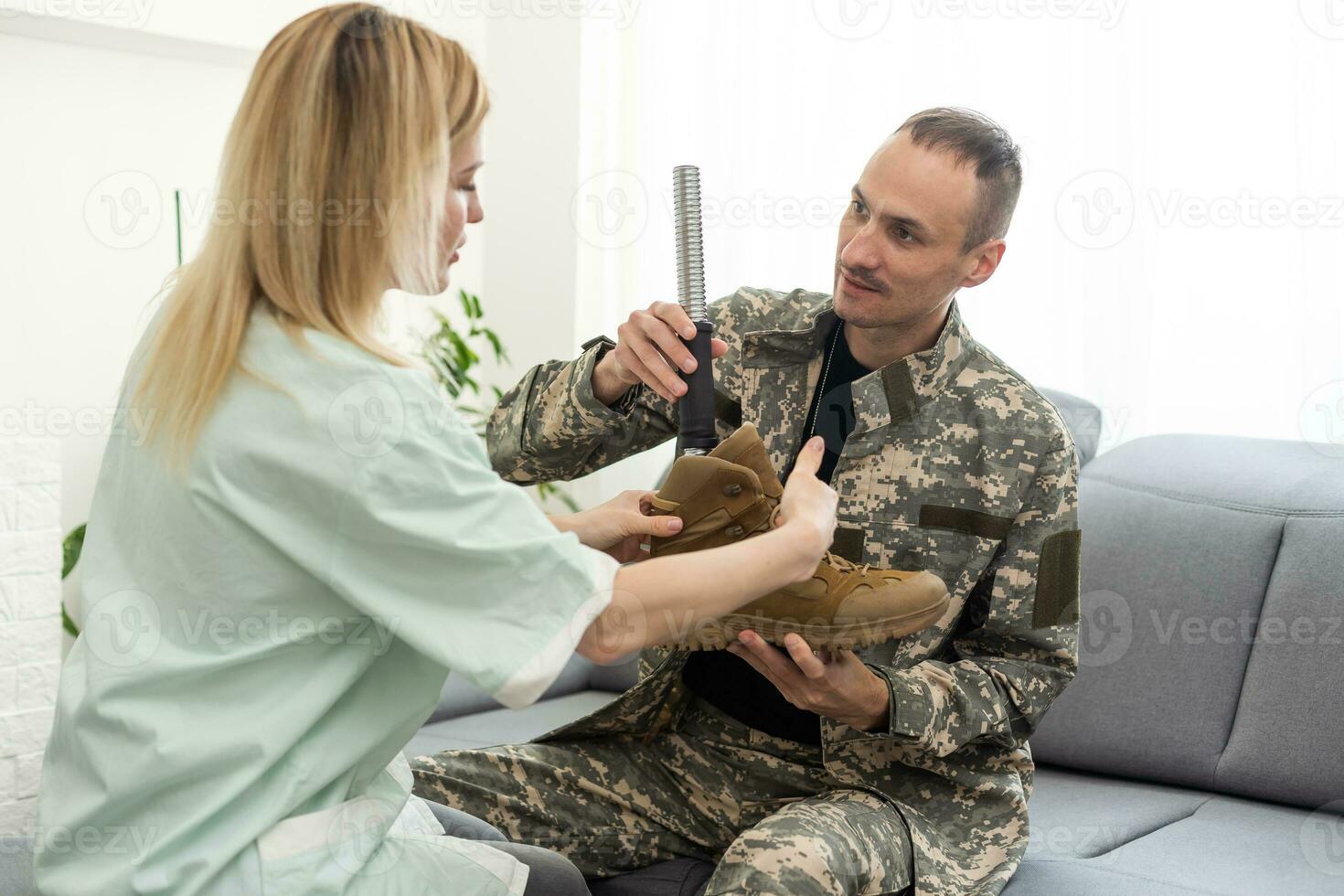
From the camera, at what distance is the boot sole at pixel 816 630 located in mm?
1287

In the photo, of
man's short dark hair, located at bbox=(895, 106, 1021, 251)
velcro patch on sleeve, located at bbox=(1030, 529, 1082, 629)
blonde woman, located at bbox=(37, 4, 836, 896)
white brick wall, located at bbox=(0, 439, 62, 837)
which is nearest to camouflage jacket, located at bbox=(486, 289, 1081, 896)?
velcro patch on sleeve, located at bbox=(1030, 529, 1082, 629)

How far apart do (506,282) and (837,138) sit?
1.10 metres

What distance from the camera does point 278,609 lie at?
1001 millimetres

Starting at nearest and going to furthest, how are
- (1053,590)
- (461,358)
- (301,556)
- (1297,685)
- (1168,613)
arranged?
1. (301,556)
2. (1053,590)
3. (1297,685)
4. (1168,613)
5. (461,358)

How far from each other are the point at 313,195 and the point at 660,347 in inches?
20.1

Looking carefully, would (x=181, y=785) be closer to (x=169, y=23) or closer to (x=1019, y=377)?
(x=1019, y=377)

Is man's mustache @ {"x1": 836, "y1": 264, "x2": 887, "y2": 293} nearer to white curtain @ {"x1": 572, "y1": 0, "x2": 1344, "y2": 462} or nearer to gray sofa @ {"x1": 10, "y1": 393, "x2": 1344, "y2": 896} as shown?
gray sofa @ {"x1": 10, "y1": 393, "x2": 1344, "y2": 896}

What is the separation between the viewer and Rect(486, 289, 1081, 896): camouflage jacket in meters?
1.51

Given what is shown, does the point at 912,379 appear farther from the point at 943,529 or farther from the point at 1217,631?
the point at 1217,631

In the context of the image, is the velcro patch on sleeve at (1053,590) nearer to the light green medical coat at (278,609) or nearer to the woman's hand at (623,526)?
the woman's hand at (623,526)

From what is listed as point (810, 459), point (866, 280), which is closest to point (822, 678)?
point (810, 459)

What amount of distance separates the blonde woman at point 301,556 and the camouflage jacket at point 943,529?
54 centimetres

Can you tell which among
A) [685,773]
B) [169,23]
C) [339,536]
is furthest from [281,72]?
[169,23]

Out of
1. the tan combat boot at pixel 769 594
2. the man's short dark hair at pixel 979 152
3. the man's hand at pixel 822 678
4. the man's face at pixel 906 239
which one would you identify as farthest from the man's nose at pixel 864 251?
the man's hand at pixel 822 678
